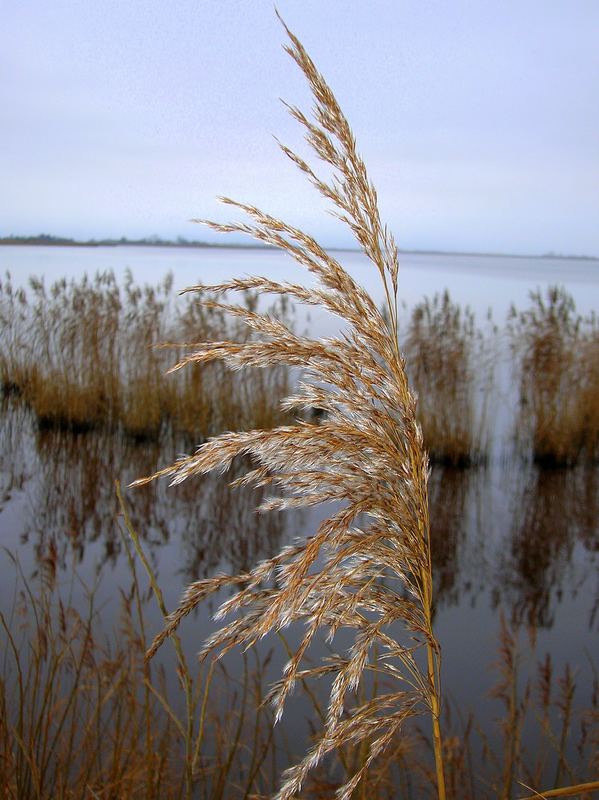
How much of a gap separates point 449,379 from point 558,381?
0.86m

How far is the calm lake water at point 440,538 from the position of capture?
3.94 meters

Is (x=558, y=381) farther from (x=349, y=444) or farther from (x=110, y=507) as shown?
(x=349, y=444)

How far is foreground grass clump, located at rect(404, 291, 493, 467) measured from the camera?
654cm

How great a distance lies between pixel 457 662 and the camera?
373 centimetres

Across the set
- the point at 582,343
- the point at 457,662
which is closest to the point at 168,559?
Result: the point at 457,662

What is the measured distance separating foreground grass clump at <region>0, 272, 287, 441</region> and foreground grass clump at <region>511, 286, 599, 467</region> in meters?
2.01

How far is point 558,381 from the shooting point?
21.7ft

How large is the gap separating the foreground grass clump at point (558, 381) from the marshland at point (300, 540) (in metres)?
0.02

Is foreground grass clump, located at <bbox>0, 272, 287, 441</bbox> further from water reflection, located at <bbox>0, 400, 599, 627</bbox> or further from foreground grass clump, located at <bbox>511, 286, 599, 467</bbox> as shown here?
foreground grass clump, located at <bbox>511, 286, 599, 467</bbox>

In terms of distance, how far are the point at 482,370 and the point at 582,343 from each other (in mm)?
825

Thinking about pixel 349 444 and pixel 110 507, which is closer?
pixel 349 444

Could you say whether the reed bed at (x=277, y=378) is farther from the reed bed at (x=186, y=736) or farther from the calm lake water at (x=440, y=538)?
the reed bed at (x=186, y=736)

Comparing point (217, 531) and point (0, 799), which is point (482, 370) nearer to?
point (217, 531)

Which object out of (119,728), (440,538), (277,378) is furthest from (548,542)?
(119,728)
